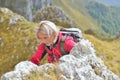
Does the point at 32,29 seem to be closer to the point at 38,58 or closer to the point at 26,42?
the point at 26,42

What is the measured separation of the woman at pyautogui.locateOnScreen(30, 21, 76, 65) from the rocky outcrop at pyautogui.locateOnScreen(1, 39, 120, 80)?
51 centimetres

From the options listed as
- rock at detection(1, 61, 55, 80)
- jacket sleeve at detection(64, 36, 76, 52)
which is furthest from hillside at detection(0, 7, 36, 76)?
rock at detection(1, 61, 55, 80)

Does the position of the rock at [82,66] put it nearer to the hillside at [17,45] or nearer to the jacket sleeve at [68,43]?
the jacket sleeve at [68,43]

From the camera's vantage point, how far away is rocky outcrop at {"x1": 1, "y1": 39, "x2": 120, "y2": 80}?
1224cm

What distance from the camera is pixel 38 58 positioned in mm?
14906

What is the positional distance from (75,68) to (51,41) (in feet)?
5.37

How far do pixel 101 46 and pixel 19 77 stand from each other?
25253mm

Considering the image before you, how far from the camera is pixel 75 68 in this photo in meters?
13.0

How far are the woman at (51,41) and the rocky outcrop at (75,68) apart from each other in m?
0.51

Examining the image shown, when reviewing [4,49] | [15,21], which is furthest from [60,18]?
[4,49]

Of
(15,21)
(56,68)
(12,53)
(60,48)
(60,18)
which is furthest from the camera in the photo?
(60,18)

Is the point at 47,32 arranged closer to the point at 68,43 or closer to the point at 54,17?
the point at 68,43

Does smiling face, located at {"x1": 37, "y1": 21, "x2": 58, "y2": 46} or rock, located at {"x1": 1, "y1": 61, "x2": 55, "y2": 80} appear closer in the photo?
rock, located at {"x1": 1, "y1": 61, "x2": 55, "y2": 80}

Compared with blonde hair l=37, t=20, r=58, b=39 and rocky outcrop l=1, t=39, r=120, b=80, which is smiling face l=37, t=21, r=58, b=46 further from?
rocky outcrop l=1, t=39, r=120, b=80
